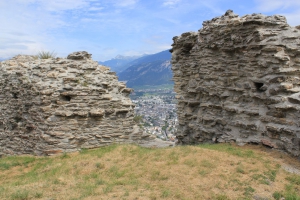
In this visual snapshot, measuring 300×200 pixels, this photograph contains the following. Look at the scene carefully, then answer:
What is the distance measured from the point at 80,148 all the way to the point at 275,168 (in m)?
9.33

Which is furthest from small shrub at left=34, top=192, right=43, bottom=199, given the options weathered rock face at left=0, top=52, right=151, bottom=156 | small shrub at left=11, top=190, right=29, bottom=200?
weathered rock face at left=0, top=52, right=151, bottom=156

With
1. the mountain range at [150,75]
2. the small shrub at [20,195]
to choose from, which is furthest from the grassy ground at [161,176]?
the mountain range at [150,75]

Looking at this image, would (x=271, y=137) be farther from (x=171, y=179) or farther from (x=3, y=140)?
(x=3, y=140)

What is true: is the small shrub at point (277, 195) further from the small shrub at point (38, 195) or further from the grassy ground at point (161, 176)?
the small shrub at point (38, 195)

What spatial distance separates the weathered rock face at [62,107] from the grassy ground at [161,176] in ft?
5.53

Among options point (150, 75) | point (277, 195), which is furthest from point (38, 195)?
point (150, 75)

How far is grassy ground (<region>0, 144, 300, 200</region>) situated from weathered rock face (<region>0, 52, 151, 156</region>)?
169cm

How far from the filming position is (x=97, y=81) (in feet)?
52.6

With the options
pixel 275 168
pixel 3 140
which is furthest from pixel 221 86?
pixel 3 140

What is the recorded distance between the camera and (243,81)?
13977 millimetres

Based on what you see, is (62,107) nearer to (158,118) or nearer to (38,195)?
(38,195)

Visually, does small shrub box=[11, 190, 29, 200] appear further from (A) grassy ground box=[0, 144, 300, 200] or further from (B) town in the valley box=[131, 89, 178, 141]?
(B) town in the valley box=[131, 89, 178, 141]

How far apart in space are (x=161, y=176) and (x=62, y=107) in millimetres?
7352

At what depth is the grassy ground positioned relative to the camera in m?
8.52
